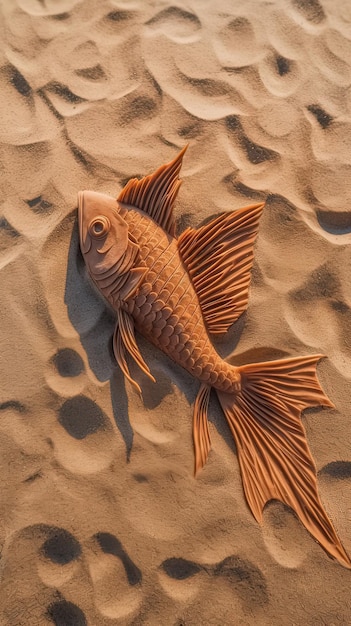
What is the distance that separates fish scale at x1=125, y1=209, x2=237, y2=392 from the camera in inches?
78.7

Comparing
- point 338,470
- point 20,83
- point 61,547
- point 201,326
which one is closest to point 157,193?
point 201,326

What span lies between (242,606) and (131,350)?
104cm

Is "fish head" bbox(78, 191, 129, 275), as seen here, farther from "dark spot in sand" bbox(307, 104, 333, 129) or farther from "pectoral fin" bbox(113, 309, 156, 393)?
"dark spot in sand" bbox(307, 104, 333, 129)

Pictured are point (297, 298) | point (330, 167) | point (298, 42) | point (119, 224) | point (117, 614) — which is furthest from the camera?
point (298, 42)

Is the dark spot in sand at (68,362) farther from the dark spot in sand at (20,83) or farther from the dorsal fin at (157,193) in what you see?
the dark spot in sand at (20,83)

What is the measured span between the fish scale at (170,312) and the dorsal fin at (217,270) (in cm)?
7

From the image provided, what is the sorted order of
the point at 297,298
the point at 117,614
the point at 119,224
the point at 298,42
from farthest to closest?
the point at 298,42 → the point at 297,298 → the point at 119,224 → the point at 117,614

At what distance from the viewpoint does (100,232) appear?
1.97m

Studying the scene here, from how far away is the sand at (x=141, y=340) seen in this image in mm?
1910

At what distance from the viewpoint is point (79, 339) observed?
80.8 inches

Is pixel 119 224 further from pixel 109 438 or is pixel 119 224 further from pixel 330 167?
pixel 330 167

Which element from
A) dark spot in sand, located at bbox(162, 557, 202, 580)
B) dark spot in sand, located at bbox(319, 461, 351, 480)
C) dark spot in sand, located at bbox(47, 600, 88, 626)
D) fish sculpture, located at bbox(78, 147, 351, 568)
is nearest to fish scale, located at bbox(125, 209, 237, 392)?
fish sculpture, located at bbox(78, 147, 351, 568)

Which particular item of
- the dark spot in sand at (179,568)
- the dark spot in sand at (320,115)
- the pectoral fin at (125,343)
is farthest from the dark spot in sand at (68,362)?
the dark spot in sand at (320,115)

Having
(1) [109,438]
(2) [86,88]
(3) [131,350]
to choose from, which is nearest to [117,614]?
(1) [109,438]
